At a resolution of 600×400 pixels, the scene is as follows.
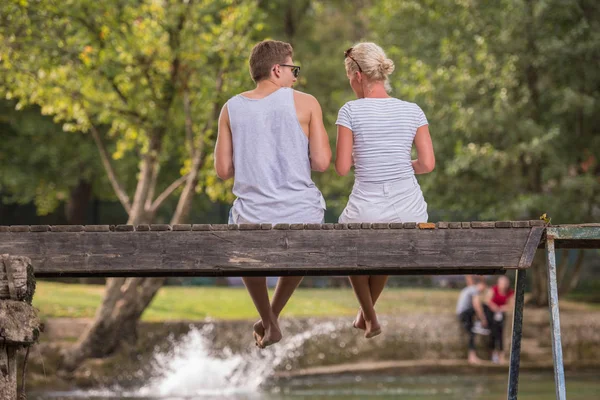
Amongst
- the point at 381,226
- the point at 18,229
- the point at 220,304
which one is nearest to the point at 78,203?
the point at 220,304

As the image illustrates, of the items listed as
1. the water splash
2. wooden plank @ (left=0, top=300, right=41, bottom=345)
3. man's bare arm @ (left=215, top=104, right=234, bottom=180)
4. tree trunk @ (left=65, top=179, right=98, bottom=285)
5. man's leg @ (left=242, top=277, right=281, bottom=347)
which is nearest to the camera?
wooden plank @ (left=0, top=300, right=41, bottom=345)

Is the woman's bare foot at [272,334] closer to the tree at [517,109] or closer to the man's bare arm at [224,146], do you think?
the man's bare arm at [224,146]

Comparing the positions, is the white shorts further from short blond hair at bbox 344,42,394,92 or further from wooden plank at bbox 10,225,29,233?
wooden plank at bbox 10,225,29,233

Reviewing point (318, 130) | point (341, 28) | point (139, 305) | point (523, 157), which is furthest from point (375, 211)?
point (341, 28)

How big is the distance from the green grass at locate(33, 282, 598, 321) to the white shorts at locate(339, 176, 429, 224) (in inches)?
538

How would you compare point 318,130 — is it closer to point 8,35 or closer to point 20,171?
point 8,35

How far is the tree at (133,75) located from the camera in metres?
16.9

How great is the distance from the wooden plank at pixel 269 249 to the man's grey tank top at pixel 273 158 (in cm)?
68

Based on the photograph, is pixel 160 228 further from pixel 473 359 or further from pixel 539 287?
pixel 539 287

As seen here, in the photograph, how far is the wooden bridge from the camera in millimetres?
5988

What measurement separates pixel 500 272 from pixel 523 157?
16.4 m

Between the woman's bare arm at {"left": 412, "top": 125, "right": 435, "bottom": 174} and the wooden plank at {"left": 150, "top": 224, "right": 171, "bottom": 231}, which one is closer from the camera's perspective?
the wooden plank at {"left": 150, "top": 224, "right": 171, "bottom": 231}

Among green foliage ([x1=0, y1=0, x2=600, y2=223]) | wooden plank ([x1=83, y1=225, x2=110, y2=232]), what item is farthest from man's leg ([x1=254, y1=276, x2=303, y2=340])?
green foliage ([x1=0, y1=0, x2=600, y2=223])

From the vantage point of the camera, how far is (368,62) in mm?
6812
